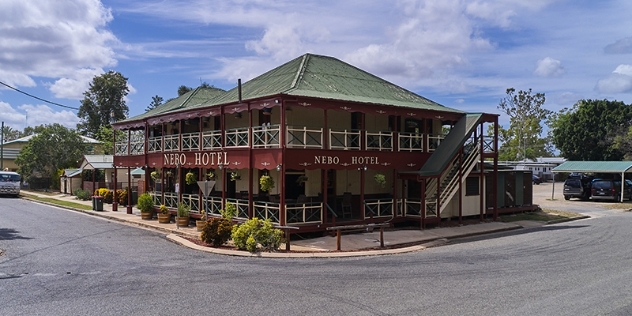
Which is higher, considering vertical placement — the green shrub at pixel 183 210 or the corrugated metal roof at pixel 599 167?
the corrugated metal roof at pixel 599 167

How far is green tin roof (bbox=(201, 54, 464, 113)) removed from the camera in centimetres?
2055

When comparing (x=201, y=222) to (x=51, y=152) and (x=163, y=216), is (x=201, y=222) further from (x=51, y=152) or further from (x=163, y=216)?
(x=51, y=152)

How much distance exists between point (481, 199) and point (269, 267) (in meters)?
13.5

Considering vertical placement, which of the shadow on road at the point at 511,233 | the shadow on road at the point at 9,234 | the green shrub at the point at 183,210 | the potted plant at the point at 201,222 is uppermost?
the green shrub at the point at 183,210

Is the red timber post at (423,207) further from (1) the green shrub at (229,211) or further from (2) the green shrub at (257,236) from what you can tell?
(1) the green shrub at (229,211)

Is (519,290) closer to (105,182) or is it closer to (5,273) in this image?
(5,273)

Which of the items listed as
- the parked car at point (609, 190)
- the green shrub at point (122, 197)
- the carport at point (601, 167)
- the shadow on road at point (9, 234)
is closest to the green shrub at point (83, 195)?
the green shrub at point (122, 197)

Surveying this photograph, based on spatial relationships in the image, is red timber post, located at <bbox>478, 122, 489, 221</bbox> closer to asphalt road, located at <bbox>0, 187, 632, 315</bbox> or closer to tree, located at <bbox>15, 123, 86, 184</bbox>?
asphalt road, located at <bbox>0, 187, 632, 315</bbox>

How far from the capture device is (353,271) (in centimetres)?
1248

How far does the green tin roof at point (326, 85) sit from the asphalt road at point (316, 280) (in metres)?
7.05

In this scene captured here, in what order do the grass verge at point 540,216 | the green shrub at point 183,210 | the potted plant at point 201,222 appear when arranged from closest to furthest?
the potted plant at point 201,222, the green shrub at point 183,210, the grass verge at point 540,216

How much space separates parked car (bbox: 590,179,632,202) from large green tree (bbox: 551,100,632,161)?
25572 mm

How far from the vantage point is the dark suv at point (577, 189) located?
1433 inches

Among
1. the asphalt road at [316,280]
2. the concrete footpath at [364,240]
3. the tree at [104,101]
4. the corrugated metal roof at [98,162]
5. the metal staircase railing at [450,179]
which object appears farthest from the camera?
the tree at [104,101]
